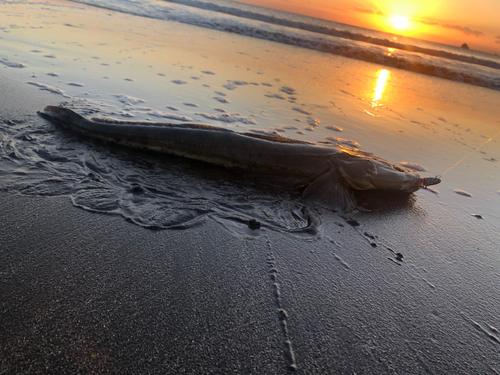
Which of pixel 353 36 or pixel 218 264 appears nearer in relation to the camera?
pixel 218 264

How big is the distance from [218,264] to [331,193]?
1614mm

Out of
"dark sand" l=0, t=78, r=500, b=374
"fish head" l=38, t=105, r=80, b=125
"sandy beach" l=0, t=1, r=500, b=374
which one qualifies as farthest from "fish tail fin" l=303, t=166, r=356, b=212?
"fish head" l=38, t=105, r=80, b=125

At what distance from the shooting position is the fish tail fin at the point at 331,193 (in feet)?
10.7

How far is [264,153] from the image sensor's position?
A: 11.9 ft

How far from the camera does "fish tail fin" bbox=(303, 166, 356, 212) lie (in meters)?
3.26

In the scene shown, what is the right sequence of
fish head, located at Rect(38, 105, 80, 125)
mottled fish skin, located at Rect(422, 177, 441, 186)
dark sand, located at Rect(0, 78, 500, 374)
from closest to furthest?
dark sand, located at Rect(0, 78, 500, 374)
mottled fish skin, located at Rect(422, 177, 441, 186)
fish head, located at Rect(38, 105, 80, 125)

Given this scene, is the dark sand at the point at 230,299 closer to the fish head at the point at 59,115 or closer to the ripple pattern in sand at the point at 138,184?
the ripple pattern in sand at the point at 138,184

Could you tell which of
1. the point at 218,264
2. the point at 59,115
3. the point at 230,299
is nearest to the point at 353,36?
the point at 59,115

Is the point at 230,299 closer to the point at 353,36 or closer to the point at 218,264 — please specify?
the point at 218,264

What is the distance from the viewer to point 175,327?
64.7 inches

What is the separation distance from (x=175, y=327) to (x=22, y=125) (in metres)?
3.42

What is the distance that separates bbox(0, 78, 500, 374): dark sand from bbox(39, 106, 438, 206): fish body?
84 cm

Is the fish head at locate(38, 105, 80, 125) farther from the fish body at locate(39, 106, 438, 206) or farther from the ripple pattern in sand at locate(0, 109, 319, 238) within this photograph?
the ripple pattern in sand at locate(0, 109, 319, 238)

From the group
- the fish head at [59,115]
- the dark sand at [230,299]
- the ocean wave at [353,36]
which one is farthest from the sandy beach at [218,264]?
the ocean wave at [353,36]
